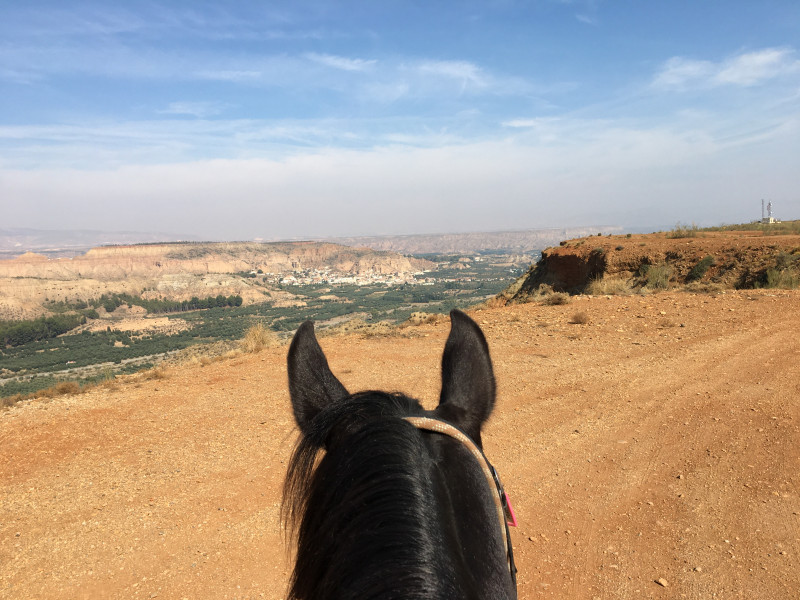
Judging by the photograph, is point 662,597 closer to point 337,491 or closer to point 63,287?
point 337,491

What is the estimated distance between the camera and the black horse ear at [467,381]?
64.6 inches

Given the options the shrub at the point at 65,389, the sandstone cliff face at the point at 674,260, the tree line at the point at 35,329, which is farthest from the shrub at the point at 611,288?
the tree line at the point at 35,329

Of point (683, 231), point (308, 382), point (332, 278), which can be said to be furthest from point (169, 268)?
point (308, 382)

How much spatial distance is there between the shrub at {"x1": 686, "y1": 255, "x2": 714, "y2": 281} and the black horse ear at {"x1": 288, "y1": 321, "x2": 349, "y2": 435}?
1778 cm

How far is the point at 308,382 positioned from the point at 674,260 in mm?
19442

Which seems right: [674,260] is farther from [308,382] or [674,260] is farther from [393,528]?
[393,528]

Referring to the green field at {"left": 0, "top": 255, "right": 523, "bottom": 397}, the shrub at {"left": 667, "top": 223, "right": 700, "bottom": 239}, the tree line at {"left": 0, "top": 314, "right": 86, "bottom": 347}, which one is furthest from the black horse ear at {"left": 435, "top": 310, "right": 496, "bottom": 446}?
the tree line at {"left": 0, "top": 314, "right": 86, "bottom": 347}

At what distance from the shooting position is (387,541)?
0.85 meters

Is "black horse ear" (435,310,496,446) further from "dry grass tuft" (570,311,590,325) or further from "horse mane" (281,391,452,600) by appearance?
"dry grass tuft" (570,311,590,325)

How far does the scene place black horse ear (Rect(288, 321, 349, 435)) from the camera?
1.59m

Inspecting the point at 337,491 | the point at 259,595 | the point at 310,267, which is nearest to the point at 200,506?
the point at 259,595

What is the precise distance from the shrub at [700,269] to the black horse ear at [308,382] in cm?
1778

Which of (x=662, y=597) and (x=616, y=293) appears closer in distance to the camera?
(x=662, y=597)

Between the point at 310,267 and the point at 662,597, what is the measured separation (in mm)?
160337
